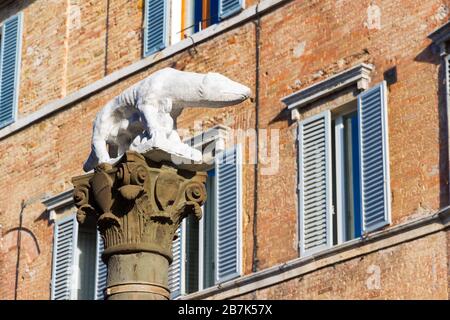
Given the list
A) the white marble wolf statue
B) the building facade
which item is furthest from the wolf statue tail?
the building facade

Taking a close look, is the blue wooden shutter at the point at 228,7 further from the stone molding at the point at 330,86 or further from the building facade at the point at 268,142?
the stone molding at the point at 330,86

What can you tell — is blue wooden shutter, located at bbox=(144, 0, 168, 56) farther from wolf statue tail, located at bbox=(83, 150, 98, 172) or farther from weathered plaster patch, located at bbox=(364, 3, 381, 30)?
wolf statue tail, located at bbox=(83, 150, 98, 172)

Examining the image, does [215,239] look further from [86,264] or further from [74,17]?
[74,17]

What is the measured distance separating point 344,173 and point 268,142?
1238 mm

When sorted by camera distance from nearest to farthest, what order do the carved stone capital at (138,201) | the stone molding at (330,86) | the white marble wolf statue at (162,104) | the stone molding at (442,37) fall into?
the carved stone capital at (138,201), the white marble wolf statue at (162,104), the stone molding at (442,37), the stone molding at (330,86)

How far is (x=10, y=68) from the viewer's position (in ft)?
74.2

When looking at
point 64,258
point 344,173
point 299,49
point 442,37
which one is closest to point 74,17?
point 64,258

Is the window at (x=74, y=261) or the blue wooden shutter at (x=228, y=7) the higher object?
the blue wooden shutter at (x=228, y=7)

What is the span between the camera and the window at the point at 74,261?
66.8 feet

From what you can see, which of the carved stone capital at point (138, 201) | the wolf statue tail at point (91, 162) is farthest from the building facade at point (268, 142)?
the carved stone capital at point (138, 201)

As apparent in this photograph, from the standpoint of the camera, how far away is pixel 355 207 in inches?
671

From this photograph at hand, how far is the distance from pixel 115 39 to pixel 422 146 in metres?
6.12

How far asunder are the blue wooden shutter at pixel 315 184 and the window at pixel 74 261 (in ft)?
12.4
